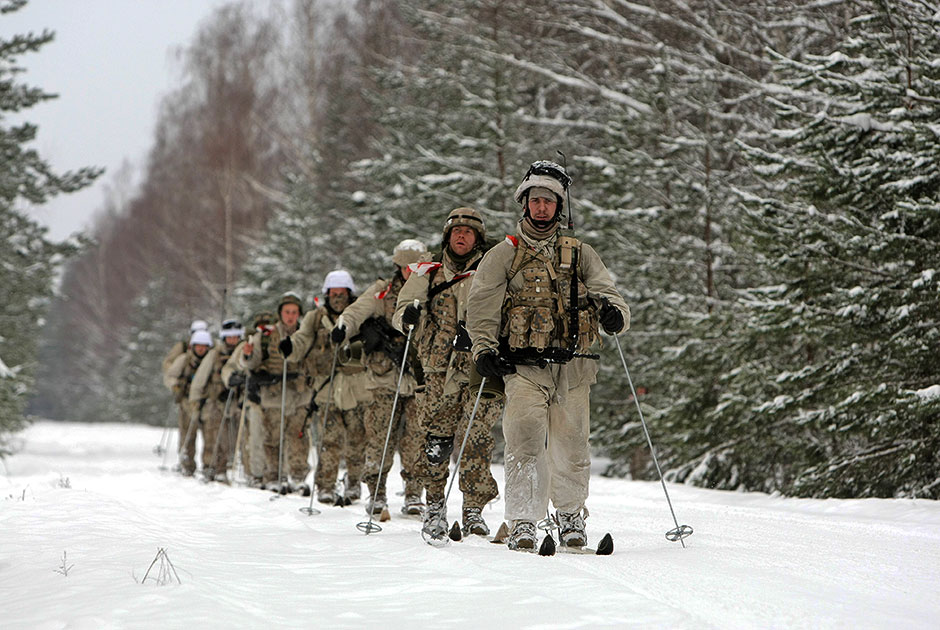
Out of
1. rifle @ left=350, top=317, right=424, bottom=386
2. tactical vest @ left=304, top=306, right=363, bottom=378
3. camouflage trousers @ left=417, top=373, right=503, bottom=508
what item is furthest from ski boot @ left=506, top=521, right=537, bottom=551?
tactical vest @ left=304, top=306, right=363, bottom=378

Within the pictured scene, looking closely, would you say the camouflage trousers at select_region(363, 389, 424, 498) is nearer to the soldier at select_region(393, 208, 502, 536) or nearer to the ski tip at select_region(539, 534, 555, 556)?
the soldier at select_region(393, 208, 502, 536)

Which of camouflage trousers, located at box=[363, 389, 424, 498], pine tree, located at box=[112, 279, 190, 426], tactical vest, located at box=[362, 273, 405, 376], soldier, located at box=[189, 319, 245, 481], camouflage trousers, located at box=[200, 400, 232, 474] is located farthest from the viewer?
pine tree, located at box=[112, 279, 190, 426]

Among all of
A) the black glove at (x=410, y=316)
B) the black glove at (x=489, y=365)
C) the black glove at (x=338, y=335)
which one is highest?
the black glove at (x=410, y=316)

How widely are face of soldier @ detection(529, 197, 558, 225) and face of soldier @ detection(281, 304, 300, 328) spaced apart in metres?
6.87

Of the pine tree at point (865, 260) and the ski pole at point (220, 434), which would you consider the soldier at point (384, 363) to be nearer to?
the pine tree at point (865, 260)

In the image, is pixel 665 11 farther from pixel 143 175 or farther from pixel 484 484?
pixel 143 175

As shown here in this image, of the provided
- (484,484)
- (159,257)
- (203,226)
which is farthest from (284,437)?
(159,257)

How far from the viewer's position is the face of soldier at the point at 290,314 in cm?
1225

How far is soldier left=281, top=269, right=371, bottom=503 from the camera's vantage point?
9.89 meters

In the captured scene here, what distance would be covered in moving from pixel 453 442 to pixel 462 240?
1450 mm

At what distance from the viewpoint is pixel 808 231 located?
10016 millimetres

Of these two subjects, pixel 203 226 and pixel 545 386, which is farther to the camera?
pixel 203 226

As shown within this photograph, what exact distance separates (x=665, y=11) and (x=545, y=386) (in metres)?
14.0

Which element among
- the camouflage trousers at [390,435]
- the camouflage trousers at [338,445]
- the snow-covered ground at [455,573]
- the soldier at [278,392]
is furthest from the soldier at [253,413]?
the snow-covered ground at [455,573]
